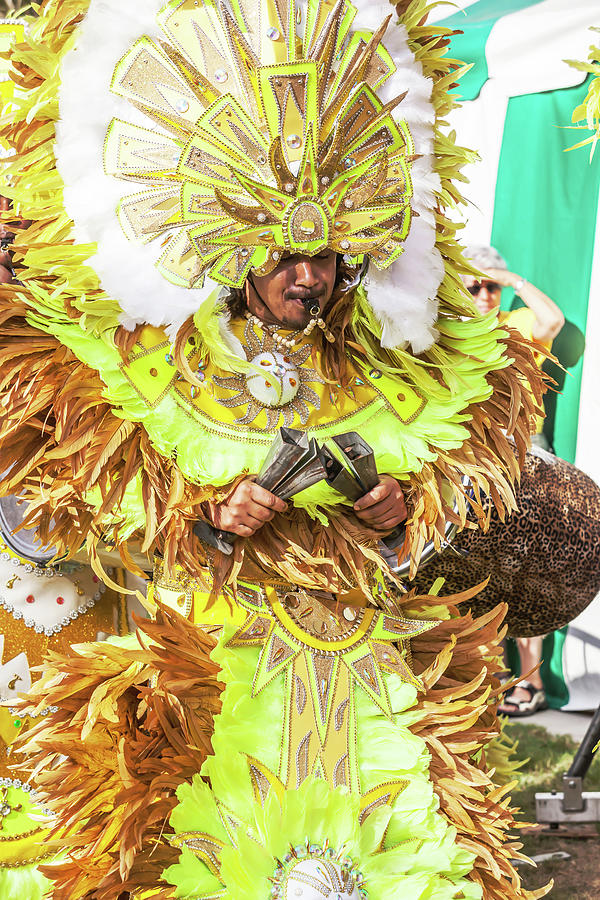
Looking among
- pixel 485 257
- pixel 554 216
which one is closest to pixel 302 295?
pixel 485 257

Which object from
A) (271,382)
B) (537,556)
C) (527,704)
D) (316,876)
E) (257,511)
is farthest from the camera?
(527,704)

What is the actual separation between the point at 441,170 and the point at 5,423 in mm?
941

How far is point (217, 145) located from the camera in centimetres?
171

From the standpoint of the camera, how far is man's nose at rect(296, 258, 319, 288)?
1772 mm

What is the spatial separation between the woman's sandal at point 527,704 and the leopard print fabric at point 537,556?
1.52 m

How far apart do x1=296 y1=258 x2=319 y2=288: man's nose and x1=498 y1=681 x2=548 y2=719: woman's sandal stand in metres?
3.39

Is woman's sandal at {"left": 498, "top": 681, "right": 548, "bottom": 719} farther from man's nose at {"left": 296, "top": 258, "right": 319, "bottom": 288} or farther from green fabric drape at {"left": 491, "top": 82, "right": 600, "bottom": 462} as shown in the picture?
man's nose at {"left": 296, "top": 258, "right": 319, "bottom": 288}

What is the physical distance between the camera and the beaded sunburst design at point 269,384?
1861 mm

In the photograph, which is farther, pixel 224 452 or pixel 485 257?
pixel 485 257

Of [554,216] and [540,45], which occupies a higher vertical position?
[540,45]

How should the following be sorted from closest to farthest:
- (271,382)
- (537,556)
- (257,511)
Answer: (257,511) < (271,382) < (537,556)

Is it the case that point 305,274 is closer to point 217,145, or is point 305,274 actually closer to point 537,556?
point 217,145

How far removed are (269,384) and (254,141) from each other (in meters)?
0.42

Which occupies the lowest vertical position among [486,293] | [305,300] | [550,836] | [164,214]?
[550,836]
